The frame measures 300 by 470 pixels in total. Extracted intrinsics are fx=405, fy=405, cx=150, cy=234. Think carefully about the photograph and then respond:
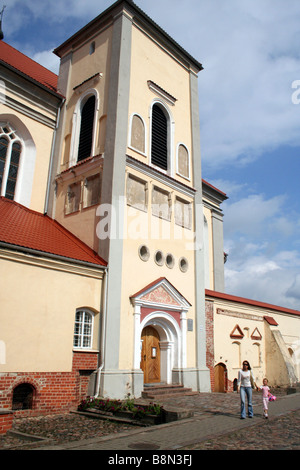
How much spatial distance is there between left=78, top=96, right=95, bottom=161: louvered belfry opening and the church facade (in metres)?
0.08

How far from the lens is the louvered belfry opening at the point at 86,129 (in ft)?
56.0

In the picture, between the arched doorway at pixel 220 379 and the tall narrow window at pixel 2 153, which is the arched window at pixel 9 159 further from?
the arched doorway at pixel 220 379

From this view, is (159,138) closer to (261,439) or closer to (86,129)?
(86,129)

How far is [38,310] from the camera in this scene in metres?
11.6

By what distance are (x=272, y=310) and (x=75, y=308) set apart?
1555 centimetres

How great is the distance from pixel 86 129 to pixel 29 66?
19.4 ft

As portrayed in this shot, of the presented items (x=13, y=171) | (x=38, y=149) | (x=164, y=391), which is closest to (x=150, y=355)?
(x=164, y=391)

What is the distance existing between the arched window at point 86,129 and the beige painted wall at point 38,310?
6.09 m

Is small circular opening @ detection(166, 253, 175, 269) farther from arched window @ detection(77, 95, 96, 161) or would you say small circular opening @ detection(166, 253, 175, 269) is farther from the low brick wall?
the low brick wall
